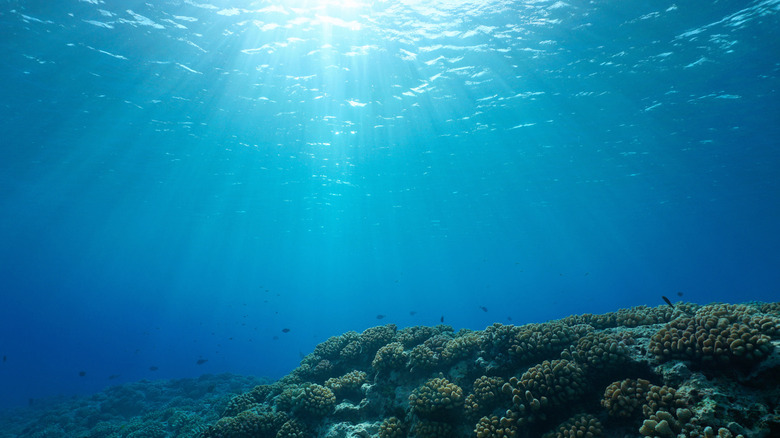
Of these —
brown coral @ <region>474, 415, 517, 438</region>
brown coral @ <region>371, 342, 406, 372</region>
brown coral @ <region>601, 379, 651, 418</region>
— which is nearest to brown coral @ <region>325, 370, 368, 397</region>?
brown coral @ <region>371, 342, 406, 372</region>

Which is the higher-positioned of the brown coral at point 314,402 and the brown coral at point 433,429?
the brown coral at point 314,402

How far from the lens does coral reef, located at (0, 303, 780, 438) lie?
4.73 m

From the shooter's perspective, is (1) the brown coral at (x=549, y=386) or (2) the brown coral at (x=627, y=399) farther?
(1) the brown coral at (x=549, y=386)

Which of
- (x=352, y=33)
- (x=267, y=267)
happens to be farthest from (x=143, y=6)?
(x=267, y=267)

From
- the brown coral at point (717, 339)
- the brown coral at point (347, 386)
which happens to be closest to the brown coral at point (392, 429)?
the brown coral at point (347, 386)

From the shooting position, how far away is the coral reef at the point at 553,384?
4730mm

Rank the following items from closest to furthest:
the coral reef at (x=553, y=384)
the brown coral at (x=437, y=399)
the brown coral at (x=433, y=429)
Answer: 1. the coral reef at (x=553, y=384)
2. the brown coral at (x=433, y=429)
3. the brown coral at (x=437, y=399)

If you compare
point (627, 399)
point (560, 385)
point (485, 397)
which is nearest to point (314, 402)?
point (485, 397)

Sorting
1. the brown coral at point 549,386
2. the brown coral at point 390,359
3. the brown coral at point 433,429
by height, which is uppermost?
the brown coral at point 390,359

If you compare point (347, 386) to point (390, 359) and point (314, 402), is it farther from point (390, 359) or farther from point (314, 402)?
point (390, 359)

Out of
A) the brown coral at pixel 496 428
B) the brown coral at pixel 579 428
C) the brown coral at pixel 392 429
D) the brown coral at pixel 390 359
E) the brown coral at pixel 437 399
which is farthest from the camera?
the brown coral at pixel 390 359

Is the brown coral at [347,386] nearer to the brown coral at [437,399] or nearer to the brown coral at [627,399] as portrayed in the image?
the brown coral at [437,399]

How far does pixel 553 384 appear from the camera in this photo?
19.9ft

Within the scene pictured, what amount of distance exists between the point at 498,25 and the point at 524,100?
748cm
